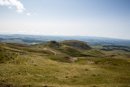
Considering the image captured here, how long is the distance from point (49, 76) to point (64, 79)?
356cm

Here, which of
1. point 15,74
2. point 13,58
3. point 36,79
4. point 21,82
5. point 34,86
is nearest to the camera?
point 34,86

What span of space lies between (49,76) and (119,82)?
14.4 m

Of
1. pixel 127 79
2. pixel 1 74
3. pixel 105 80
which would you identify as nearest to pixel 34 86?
pixel 1 74

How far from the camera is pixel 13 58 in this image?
4950 centimetres

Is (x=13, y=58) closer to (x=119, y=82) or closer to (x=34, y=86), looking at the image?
(x=34, y=86)

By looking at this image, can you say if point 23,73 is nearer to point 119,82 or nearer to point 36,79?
point 36,79

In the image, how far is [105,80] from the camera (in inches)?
1407

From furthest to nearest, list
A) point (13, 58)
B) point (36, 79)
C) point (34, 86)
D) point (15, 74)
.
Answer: point (13, 58)
point (15, 74)
point (36, 79)
point (34, 86)

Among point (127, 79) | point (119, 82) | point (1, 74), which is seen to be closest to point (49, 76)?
point (1, 74)

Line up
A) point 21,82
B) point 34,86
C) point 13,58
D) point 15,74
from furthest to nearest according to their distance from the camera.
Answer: point 13,58 < point 15,74 < point 21,82 < point 34,86

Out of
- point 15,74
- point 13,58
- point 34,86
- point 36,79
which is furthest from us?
point 13,58

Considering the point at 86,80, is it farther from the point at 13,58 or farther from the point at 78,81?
the point at 13,58

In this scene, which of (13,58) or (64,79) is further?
(13,58)

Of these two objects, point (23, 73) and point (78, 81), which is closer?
point (78, 81)
